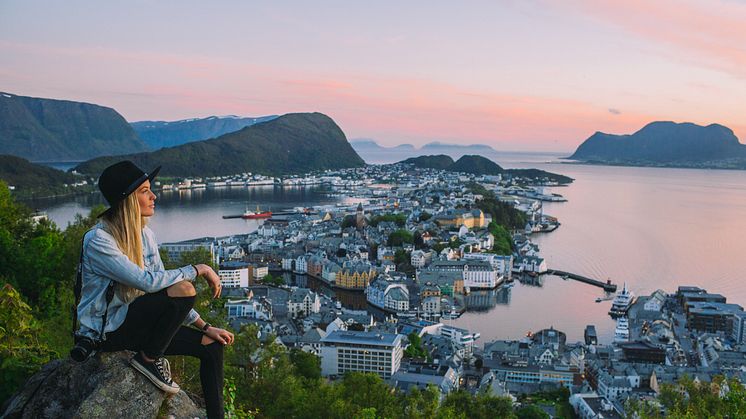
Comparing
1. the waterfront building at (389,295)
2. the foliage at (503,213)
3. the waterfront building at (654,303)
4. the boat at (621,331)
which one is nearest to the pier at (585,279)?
the waterfront building at (654,303)

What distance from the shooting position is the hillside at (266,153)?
1865 inches

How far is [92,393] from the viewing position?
121 centimetres

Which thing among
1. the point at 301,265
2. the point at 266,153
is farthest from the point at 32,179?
the point at 266,153

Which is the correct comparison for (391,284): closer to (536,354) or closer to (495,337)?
(495,337)

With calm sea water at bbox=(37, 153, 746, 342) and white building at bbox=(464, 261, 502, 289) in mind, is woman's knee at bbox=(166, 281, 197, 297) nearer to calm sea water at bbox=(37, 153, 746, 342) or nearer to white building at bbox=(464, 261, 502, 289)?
calm sea water at bbox=(37, 153, 746, 342)

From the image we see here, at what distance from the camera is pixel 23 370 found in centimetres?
208

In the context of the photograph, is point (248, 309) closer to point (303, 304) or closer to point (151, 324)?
point (303, 304)

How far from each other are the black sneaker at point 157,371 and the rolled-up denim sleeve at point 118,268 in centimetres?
17

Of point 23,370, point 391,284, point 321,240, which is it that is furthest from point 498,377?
point 321,240

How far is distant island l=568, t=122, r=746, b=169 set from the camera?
77.1 m

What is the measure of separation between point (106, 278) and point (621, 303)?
1300cm

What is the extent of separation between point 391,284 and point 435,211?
39.8 feet

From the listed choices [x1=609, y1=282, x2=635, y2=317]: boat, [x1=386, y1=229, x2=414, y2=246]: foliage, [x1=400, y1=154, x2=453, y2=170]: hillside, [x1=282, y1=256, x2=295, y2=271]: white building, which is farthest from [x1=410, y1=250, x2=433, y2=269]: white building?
[x1=400, y1=154, x2=453, y2=170]: hillside

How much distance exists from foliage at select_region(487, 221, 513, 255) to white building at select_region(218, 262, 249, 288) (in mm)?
7594
